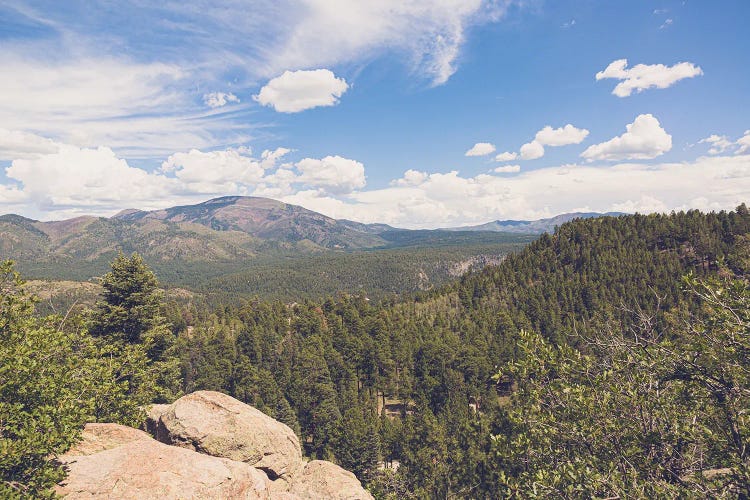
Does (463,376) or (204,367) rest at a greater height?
(204,367)

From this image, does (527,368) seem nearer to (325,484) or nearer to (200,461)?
(200,461)

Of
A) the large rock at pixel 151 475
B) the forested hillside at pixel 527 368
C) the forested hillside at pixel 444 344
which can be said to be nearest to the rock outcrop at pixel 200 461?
the large rock at pixel 151 475

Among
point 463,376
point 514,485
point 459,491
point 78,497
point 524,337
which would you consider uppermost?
point 524,337

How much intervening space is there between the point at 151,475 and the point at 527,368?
51.8ft

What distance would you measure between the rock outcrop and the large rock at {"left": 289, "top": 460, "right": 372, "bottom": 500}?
0.06 m

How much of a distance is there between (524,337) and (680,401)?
535cm

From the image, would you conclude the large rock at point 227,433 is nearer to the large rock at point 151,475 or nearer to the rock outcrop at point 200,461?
the rock outcrop at point 200,461

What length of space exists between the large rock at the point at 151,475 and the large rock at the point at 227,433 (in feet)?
19.2

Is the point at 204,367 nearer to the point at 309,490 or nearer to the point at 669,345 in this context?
the point at 309,490

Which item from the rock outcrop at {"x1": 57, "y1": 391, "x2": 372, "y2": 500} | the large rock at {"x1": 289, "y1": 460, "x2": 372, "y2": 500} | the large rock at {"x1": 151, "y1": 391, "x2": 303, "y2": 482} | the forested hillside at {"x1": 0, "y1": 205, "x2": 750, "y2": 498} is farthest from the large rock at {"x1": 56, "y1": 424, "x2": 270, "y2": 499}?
the forested hillside at {"x1": 0, "y1": 205, "x2": 750, "y2": 498}

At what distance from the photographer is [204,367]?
86.9m

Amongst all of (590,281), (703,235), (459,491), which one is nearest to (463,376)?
(459,491)

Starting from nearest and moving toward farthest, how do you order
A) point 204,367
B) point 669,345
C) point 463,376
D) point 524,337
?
1. point 669,345
2. point 524,337
3. point 204,367
4. point 463,376

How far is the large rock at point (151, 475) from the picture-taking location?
14148 mm
